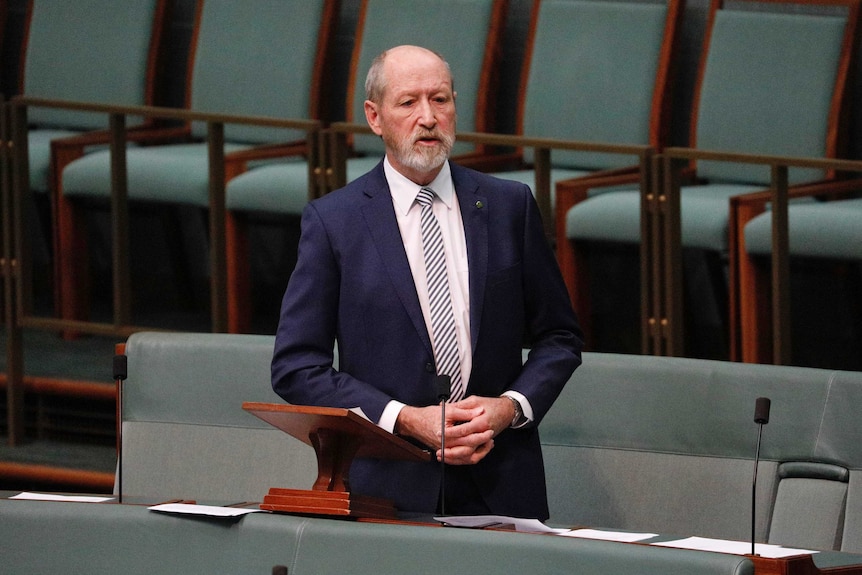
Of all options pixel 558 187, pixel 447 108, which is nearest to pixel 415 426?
pixel 447 108

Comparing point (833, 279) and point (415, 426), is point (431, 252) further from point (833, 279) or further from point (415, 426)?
point (833, 279)

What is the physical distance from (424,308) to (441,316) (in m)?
0.03

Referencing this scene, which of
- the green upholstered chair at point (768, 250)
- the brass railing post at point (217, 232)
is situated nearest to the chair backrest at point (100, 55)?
the brass railing post at point (217, 232)

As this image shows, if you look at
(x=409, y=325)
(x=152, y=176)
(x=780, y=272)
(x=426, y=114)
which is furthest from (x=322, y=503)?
(x=152, y=176)

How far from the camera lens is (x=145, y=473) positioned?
2.90 meters

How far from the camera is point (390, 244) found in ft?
6.81

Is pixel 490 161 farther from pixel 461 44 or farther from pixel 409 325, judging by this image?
pixel 409 325

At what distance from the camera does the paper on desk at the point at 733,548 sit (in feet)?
5.57

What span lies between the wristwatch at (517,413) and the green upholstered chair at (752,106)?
1277 millimetres

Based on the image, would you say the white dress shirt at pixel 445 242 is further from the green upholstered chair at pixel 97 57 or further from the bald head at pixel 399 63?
the green upholstered chair at pixel 97 57

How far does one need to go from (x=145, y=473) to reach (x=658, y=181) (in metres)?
1.11

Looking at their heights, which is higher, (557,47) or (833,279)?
(557,47)

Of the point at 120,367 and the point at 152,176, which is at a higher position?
the point at 152,176

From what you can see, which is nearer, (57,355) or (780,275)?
(780,275)
